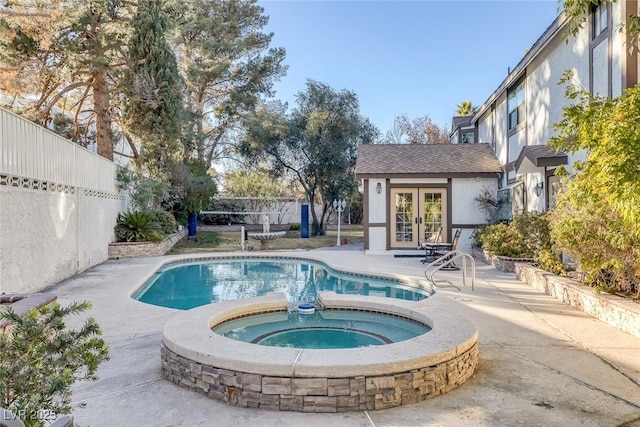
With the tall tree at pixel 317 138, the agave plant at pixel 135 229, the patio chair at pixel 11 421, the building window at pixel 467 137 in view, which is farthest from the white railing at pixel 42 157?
the building window at pixel 467 137

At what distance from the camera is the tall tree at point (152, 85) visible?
1485cm

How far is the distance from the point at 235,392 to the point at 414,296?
641 centimetres

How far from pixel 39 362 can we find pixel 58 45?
648 inches

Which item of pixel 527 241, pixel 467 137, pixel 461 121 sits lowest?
pixel 527 241

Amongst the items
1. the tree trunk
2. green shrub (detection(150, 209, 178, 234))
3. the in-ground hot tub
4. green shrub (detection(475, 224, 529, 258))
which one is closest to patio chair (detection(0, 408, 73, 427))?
the in-ground hot tub

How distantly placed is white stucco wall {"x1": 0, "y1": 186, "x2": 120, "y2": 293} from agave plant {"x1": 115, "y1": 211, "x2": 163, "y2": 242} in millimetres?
2178

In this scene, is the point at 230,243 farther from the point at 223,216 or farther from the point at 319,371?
the point at 319,371

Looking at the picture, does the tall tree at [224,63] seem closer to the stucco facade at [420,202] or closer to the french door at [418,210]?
the stucco facade at [420,202]

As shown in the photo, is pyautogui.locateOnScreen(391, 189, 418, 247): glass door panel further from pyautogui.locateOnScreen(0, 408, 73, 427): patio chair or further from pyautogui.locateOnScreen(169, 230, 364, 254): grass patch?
pyautogui.locateOnScreen(0, 408, 73, 427): patio chair

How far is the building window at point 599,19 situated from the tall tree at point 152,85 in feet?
43.9

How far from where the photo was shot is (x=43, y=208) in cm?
937

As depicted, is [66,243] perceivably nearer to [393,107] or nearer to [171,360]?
[171,360]

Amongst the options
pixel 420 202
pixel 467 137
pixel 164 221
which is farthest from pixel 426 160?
Answer: pixel 164 221

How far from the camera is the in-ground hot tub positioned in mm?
3635
